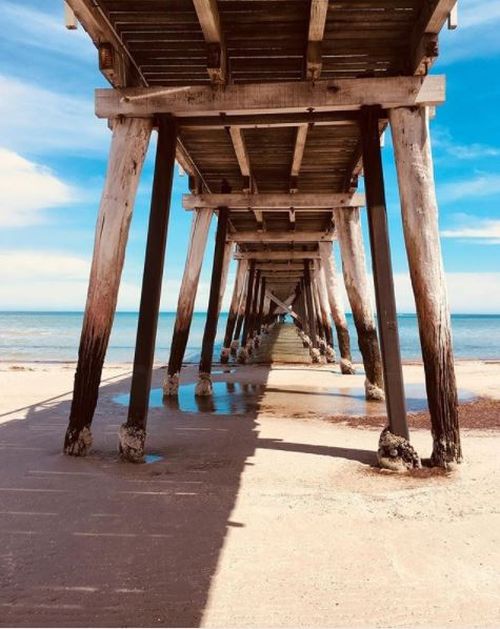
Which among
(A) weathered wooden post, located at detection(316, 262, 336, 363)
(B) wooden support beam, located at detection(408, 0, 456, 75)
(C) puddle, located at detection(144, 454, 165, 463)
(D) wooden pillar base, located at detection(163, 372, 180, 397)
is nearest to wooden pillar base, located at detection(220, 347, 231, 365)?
(A) weathered wooden post, located at detection(316, 262, 336, 363)

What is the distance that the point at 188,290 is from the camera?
9938 millimetres

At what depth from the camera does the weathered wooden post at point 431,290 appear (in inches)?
196

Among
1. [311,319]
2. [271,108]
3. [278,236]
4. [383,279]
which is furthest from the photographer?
[311,319]

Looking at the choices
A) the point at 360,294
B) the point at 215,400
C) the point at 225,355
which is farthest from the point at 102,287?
the point at 225,355

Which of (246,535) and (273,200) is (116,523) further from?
(273,200)

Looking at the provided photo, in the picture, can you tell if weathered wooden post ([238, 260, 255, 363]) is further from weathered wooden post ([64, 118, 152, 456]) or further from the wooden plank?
weathered wooden post ([64, 118, 152, 456])

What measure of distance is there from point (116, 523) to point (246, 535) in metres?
0.89

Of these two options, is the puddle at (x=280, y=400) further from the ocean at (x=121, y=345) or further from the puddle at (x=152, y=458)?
the ocean at (x=121, y=345)

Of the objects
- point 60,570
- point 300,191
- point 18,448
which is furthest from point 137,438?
point 300,191

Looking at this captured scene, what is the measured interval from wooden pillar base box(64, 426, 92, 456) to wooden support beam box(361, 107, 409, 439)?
299 cm

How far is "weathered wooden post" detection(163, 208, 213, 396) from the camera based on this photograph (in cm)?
988

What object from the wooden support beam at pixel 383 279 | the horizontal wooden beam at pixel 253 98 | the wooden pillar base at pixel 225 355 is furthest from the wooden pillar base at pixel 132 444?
the wooden pillar base at pixel 225 355

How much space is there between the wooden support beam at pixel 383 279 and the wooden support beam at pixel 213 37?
149 cm

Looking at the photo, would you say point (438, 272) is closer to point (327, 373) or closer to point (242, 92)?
point (242, 92)
